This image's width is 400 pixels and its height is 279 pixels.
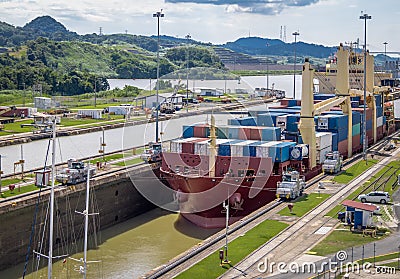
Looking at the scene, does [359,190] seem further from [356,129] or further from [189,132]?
[356,129]

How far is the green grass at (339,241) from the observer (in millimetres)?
24797

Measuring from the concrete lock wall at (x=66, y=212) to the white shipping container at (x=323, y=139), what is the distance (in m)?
11.9

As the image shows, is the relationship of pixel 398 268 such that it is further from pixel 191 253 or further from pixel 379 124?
pixel 379 124

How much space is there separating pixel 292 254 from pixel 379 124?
138 feet

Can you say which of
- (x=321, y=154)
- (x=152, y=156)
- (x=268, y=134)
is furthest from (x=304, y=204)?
(x=152, y=156)

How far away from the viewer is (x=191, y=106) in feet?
266

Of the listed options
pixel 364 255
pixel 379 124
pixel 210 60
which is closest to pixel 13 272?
pixel 364 255

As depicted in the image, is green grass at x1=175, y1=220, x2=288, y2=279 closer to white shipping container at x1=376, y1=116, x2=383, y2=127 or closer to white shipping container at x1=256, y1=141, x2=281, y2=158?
white shipping container at x1=256, y1=141, x2=281, y2=158

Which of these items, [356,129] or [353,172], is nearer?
[353,172]

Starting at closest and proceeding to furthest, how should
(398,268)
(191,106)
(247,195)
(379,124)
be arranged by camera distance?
(398,268), (247,195), (379,124), (191,106)

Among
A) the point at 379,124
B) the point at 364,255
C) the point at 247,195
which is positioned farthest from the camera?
the point at 379,124

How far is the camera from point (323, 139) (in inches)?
1759

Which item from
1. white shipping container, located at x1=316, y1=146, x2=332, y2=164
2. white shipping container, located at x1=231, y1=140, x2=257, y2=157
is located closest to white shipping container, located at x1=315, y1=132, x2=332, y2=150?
white shipping container, located at x1=316, y1=146, x2=332, y2=164

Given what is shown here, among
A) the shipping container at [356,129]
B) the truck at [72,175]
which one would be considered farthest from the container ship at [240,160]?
the shipping container at [356,129]
